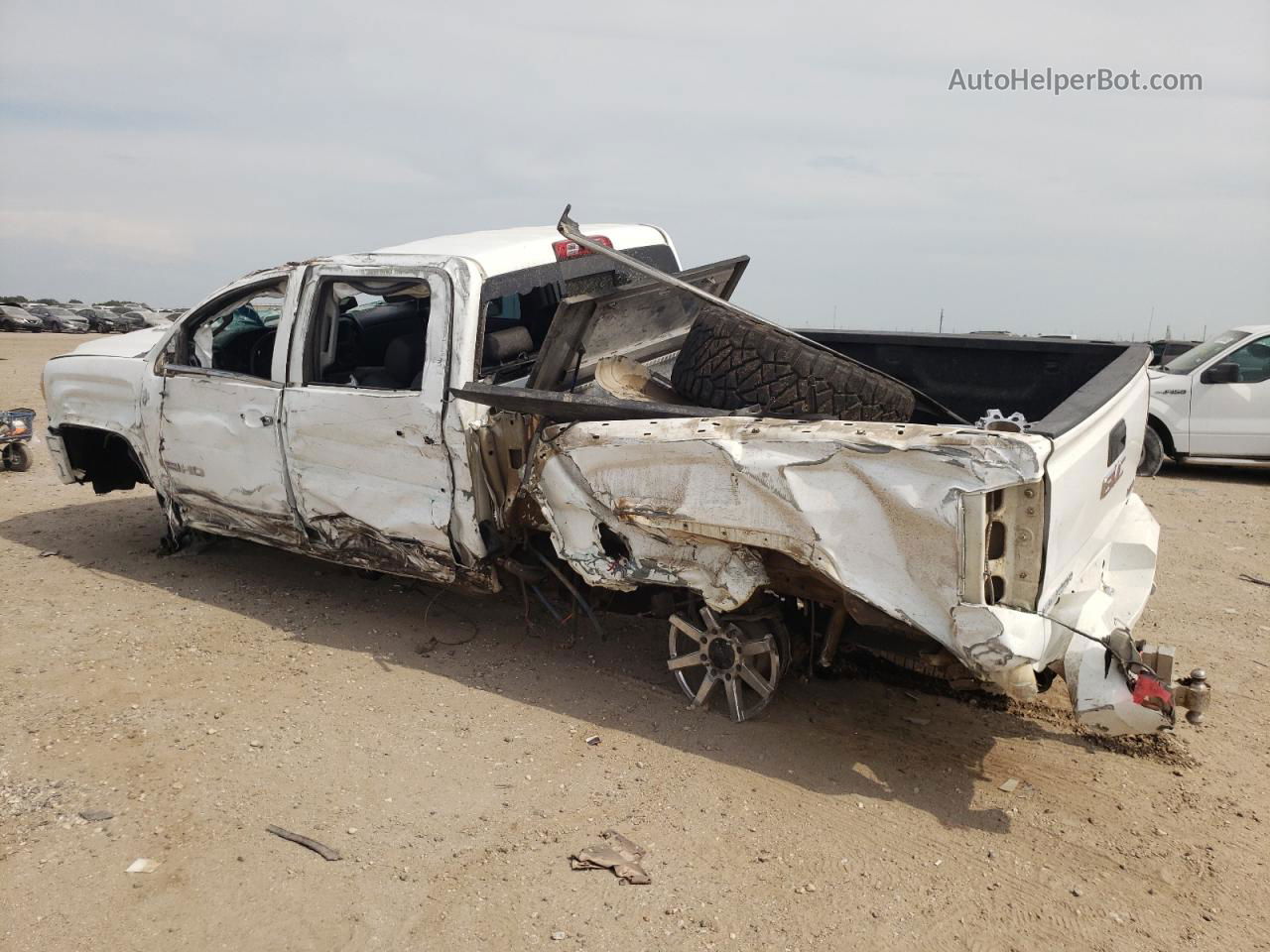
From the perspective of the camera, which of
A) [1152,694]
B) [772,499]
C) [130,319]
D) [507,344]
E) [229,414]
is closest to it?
[1152,694]

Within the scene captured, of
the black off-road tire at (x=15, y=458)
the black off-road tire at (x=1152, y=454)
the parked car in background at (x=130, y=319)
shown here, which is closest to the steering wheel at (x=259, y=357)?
the black off-road tire at (x=15, y=458)

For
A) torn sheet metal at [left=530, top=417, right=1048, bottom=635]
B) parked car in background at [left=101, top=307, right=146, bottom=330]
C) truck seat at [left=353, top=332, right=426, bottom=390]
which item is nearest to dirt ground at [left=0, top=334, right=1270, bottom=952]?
torn sheet metal at [left=530, top=417, right=1048, bottom=635]

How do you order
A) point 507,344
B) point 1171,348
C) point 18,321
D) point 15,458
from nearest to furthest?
point 507,344 → point 15,458 → point 1171,348 → point 18,321

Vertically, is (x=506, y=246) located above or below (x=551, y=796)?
above

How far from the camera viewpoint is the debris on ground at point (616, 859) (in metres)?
3.09

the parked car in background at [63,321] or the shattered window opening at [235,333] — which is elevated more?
the shattered window opening at [235,333]

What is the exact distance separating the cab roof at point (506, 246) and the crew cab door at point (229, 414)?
75 cm

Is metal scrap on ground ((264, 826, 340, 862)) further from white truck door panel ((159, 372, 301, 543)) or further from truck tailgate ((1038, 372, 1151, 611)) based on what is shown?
truck tailgate ((1038, 372, 1151, 611))

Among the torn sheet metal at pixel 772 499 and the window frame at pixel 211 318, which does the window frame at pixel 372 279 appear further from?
the torn sheet metal at pixel 772 499

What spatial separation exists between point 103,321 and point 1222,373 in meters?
38.2

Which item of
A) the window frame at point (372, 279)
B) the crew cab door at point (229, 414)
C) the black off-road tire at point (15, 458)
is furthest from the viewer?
the black off-road tire at point (15, 458)

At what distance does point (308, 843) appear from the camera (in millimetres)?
3266

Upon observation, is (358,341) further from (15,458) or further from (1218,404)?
(1218,404)

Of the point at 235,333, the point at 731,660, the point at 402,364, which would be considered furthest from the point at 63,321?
the point at 731,660
